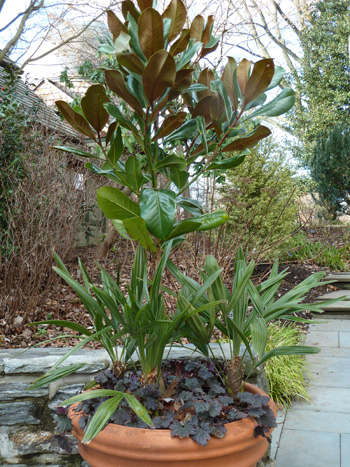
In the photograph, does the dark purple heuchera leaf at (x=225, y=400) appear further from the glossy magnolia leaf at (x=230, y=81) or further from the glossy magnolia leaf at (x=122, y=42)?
the glossy magnolia leaf at (x=122, y=42)

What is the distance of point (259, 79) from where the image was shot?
165 cm

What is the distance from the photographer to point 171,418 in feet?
5.18

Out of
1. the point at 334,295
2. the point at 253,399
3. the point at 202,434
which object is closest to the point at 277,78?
the point at 253,399

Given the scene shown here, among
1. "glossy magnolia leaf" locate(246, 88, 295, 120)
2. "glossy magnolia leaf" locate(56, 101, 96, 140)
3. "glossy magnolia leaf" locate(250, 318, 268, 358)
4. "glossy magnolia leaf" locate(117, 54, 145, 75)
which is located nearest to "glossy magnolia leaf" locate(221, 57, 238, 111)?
"glossy magnolia leaf" locate(246, 88, 295, 120)

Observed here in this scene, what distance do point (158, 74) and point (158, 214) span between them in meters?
0.50

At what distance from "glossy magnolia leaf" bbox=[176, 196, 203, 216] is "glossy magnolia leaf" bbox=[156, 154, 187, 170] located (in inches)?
7.7

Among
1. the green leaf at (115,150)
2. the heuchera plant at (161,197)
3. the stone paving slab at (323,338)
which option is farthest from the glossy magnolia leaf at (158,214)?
the stone paving slab at (323,338)

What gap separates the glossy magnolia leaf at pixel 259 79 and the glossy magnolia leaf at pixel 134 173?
51 cm

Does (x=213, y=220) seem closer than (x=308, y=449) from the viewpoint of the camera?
Yes

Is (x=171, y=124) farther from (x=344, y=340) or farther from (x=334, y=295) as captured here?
(x=334, y=295)

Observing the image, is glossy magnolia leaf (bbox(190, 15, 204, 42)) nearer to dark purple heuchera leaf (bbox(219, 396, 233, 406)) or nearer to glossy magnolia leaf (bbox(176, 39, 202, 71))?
glossy magnolia leaf (bbox(176, 39, 202, 71))

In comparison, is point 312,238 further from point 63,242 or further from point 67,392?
point 67,392

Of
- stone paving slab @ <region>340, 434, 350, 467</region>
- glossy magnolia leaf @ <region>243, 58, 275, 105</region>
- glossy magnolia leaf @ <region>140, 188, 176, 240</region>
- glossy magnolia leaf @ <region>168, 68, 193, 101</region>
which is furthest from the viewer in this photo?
stone paving slab @ <region>340, 434, 350, 467</region>

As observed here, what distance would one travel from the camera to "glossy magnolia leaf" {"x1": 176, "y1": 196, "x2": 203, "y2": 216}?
1966 mm
